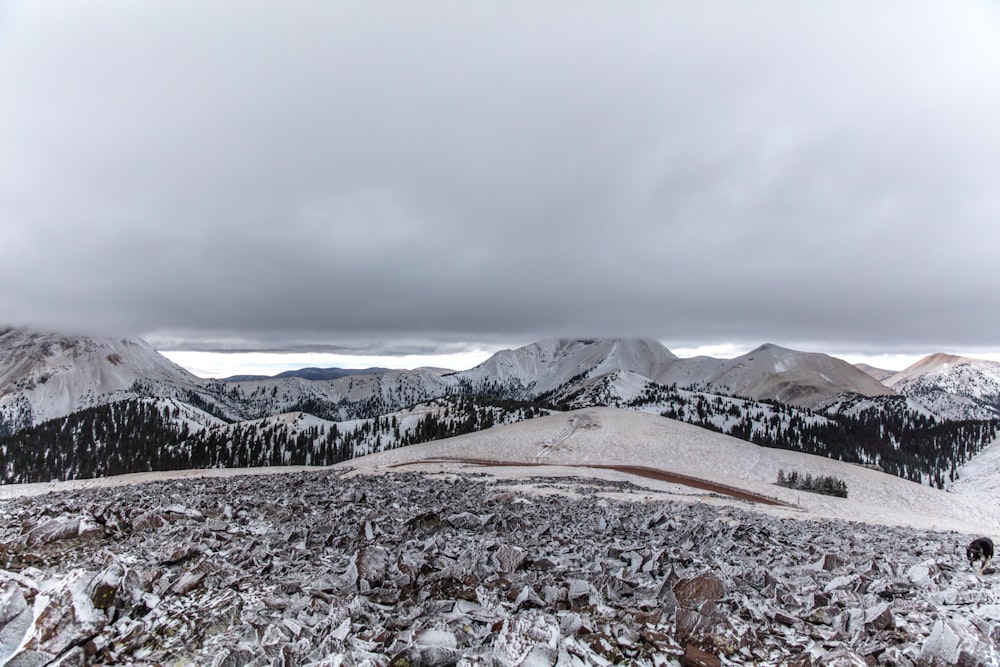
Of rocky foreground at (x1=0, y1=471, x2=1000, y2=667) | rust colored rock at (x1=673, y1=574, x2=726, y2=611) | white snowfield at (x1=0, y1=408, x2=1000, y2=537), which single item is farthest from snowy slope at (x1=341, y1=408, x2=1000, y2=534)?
rust colored rock at (x1=673, y1=574, x2=726, y2=611)

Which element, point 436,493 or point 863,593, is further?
point 436,493

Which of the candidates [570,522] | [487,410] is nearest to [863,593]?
[570,522]

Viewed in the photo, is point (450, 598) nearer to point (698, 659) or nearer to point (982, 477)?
point (698, 659)

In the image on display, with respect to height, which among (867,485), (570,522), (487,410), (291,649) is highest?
(291,649)

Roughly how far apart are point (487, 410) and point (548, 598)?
186547 millimetres

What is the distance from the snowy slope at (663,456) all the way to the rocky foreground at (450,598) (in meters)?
35.9

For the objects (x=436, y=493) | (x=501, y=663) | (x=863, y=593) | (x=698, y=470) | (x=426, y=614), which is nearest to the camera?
(x=501, y=663)

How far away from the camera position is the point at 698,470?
64312 millimetres

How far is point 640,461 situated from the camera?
71.4 metres

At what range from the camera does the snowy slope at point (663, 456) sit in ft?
170

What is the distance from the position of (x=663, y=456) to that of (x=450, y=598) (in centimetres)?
7038

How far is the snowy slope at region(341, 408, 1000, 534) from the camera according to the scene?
51.8 meters

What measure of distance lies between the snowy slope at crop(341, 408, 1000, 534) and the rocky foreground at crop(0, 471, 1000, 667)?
118ft

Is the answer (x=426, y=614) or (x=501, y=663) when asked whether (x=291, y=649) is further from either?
(x=501, y=663)
